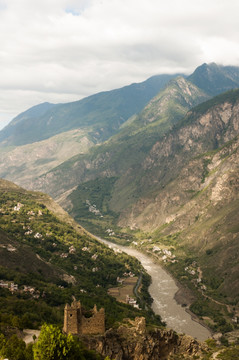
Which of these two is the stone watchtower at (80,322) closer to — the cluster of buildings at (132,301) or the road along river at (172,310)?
the road along river at (172,310)

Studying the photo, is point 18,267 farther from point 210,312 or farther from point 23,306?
point 210,312

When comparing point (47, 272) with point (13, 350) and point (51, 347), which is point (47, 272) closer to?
point (13, 350)

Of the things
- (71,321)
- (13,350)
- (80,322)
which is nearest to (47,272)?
(80,322)

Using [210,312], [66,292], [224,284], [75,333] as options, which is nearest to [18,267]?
[66,292]

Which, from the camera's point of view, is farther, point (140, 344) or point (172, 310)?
point (172, 310)

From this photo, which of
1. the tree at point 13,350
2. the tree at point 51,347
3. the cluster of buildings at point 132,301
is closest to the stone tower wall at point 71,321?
the tree at point 13,350

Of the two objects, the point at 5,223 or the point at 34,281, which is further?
the point at 5,223

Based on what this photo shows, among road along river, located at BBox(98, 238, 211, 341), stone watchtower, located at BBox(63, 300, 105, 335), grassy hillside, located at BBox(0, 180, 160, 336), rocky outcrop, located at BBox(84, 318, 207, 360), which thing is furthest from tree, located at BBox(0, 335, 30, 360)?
road along river, located at BBox(98, 238, 211, 341)
